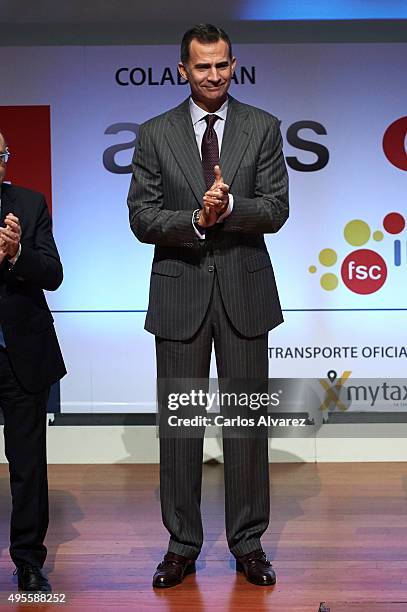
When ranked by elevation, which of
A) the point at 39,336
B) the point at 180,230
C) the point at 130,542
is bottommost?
the point at 130,542

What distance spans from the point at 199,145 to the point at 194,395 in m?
0.91

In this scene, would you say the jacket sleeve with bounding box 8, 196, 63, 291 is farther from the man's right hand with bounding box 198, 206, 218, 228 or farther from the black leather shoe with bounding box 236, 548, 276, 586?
the black leather shoe with bounding box 236, 548, 276, 586

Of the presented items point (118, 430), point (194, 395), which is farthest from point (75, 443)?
point (194, 395)

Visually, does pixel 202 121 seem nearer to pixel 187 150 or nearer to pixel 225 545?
pixel 187 150

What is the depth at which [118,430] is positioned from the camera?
19.1 feet

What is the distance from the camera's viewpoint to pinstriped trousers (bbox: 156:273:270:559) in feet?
12.2

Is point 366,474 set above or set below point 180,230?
below

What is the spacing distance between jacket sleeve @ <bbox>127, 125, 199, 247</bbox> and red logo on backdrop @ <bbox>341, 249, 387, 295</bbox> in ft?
7.42

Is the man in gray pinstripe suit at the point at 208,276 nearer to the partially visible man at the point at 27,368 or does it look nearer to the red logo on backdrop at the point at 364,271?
the partially visible man at the point at 27,368

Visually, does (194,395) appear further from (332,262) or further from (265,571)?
(332,262)

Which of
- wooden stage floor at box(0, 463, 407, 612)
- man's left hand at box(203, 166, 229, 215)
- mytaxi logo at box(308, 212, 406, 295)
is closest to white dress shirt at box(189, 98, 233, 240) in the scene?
man's left hand at box(203, 166, 229, 215)

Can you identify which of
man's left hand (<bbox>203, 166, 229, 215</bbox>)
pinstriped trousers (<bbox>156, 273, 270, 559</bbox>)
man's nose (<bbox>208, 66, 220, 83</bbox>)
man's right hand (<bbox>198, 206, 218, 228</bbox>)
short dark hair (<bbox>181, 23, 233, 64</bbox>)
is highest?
short dark hair (<bbox>181, 23, 233, 64</bbox>)

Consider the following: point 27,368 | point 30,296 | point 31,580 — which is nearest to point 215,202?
point 30,296

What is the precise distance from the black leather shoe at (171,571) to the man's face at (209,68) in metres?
1.65
